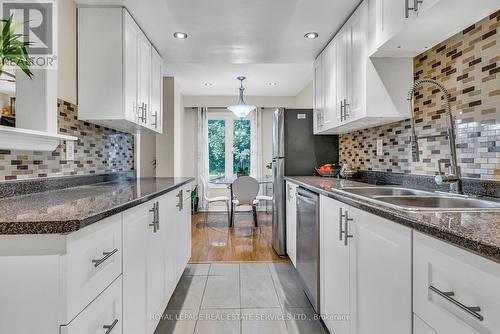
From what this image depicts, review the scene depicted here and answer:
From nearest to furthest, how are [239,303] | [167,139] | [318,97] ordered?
[239,303], [318,97], [167,139]

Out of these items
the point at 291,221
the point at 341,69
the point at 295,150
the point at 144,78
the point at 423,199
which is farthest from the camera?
the point at 295,150

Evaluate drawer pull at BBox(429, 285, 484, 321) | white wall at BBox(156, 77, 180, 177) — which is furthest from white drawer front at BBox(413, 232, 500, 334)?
white wall at BBox(156, 77, 180, 177)

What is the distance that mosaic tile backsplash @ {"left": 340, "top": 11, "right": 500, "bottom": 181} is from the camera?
1309 mm

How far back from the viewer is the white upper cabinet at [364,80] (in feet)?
6.23

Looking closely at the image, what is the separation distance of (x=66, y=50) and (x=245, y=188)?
9.71 feet

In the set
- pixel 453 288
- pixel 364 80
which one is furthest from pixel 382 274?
pixel 364 80

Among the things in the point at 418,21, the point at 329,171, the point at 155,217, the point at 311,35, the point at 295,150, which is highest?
the point at 311,35

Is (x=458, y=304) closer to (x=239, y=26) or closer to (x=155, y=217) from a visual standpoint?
(x=155, y=217)

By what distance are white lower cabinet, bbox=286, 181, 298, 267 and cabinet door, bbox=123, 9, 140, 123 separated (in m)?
1.55

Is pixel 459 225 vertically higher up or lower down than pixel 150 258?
higher up

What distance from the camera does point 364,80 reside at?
193cm

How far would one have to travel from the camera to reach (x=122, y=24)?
6.96 feet

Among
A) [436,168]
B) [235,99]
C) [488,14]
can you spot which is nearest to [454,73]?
[488,14]

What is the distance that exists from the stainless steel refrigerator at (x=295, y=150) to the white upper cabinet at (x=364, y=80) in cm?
84
